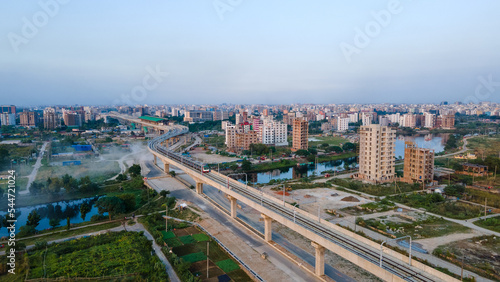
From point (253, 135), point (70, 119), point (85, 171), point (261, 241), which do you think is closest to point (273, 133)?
point (253, 135)

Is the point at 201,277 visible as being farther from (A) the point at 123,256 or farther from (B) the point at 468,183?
(B) the point at 468,183

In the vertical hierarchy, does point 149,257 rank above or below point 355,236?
below

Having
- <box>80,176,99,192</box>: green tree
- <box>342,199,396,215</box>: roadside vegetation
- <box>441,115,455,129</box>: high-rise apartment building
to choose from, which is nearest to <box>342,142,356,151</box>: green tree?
<box>342,199,396,215</box>: roadside vegetation

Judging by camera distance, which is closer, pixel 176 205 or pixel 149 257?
pixel 149 257

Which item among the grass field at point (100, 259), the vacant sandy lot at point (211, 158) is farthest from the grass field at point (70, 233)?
the vacant sandy lot at point (211, 158)

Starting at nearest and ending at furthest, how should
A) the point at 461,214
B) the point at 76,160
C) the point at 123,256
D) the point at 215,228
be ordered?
the point at 123,256 < the point at 215,228 < the point at 461,214 < the point at 76,160

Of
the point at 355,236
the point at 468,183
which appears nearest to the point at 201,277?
the point at 355,236

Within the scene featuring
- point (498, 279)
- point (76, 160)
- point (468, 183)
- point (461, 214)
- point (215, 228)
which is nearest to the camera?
point (498, 279)

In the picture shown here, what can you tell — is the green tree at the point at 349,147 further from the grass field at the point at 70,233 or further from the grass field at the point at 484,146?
the grass field at the point at 70,233
